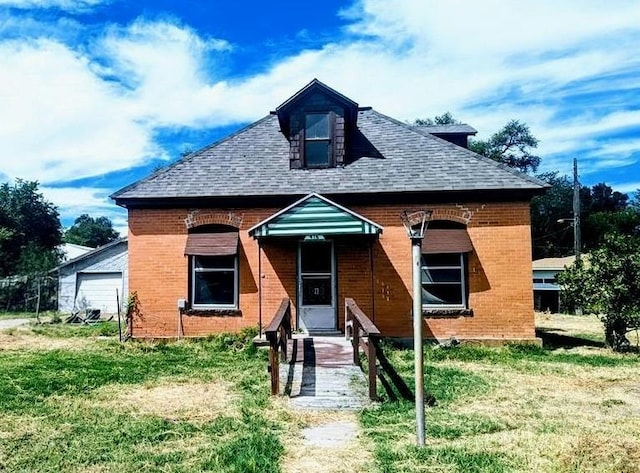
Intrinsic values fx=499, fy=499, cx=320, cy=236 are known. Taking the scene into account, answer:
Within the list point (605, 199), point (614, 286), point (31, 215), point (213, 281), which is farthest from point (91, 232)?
point (614, 286)

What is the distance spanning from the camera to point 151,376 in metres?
9.38

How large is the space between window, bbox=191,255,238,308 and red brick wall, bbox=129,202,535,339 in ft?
0.99

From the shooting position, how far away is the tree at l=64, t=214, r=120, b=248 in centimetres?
9293

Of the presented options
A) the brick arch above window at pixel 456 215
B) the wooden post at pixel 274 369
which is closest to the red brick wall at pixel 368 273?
the brick arch above window at pixel 456 215

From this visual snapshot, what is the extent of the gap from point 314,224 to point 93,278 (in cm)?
1881

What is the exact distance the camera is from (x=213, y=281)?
45.0 ft

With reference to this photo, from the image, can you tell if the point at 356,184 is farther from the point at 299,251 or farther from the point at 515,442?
the point at 515,442

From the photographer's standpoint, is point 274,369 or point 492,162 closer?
point 274,369

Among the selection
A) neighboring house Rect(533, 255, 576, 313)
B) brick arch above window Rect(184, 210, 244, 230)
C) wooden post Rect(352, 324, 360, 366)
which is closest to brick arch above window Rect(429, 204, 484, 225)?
wooden post Rect(352, 324, 360, 366)

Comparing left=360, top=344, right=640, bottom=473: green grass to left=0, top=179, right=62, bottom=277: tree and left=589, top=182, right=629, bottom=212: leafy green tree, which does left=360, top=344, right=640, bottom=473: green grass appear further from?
left=589, top=182, right=629, bottom=212: leafy green tree

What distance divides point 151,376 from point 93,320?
13.6m

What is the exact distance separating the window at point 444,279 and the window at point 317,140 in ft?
13.1

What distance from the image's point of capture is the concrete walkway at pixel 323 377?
24.3 feet

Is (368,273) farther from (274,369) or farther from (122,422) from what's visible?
(122,422)
